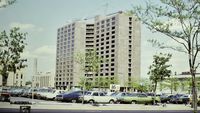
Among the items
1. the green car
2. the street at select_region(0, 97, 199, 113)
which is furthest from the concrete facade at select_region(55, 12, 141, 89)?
the street at select_region(0, 97, 199, 113)

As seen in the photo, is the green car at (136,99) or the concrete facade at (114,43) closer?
the green car at (136,99)

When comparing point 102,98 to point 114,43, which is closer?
point 102,98

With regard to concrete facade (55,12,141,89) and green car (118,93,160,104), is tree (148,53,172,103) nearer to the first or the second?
green car (118,93,160,104)

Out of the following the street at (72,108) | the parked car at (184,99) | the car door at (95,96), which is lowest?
the street at (72,108)

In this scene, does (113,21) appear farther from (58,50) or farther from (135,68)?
(58,50)

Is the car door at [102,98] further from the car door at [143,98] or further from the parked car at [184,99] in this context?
the parked car at [184,99]

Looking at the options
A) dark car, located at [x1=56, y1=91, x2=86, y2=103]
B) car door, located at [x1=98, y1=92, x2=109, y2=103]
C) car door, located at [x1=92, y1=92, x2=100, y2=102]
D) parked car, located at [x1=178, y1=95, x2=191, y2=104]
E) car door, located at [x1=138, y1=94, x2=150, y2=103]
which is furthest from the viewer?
parked car, located at [x1=178, y1=95, x2=191, y2=104]

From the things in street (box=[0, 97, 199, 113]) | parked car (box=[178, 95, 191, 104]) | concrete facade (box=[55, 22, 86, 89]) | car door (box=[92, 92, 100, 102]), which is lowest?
street (box=[0, 97, 199, 113])

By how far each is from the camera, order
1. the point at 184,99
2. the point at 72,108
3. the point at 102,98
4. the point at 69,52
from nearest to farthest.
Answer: the point at 72,108 < the point at 102,98 < the point at 184,99 < the point at 69,52

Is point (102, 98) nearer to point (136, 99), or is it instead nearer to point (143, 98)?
point (136, 99)

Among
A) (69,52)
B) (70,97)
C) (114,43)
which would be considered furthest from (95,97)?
(69,52)

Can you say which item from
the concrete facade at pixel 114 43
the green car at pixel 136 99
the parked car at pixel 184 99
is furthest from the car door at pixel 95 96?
the concrete facade at pixel 114 43

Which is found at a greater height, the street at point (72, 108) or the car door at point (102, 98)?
the car door at point (102, 98)

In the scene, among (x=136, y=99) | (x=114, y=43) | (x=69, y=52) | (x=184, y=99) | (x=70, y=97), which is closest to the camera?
(x=70, y=97)
